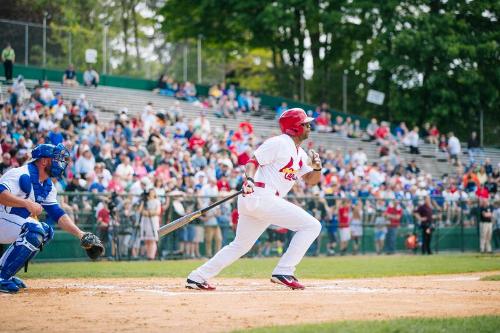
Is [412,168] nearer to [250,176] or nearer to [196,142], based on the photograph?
[196,142]

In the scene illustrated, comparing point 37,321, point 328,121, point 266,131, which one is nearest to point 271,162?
point 37,321

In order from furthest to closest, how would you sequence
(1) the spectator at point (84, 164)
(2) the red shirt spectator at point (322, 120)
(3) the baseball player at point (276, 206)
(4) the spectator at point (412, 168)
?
(2) the red shirt spectator at point (322, 120)
(4) the spectator at point (412, 168)
(1) the spectator at point (84, 164)
(3) the baseball player at point (276, 206)

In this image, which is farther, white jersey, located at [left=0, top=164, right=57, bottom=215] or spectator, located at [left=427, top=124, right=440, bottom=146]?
spectator, located at [left=427, top=124, right=440, bottom=146]

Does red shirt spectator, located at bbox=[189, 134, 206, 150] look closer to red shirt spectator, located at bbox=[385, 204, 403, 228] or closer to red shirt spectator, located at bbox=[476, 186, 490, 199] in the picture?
red shirt spectator, located at bbox=[385, 204, 403, 228]

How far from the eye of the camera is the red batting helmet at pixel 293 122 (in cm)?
1125

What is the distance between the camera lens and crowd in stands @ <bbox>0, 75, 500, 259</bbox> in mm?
21750

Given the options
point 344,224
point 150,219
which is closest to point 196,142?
point 344,224

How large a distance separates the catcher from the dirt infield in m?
0.44

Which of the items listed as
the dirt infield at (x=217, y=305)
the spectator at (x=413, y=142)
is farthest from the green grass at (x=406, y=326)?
the spectator at (x=413, y=142)

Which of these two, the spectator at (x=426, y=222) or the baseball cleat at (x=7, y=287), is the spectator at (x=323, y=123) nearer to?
the spectator at (x=426, y=222)

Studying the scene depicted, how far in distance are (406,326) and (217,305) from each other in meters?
2.44

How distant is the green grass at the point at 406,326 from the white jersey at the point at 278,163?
3.21 meters

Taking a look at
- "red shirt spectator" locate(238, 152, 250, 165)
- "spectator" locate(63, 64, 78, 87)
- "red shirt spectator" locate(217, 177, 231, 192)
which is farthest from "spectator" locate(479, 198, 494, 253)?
"spectator" locate(63, 64, 78, 87)

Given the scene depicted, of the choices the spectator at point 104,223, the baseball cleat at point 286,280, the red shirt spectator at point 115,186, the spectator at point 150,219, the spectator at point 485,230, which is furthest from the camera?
the spectator at point 485,230
